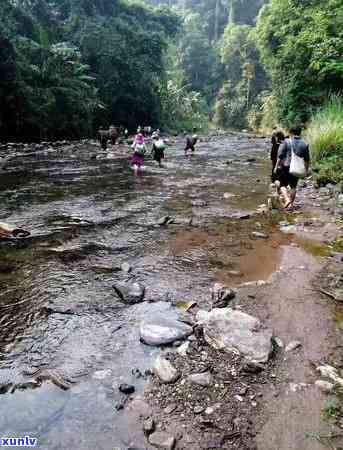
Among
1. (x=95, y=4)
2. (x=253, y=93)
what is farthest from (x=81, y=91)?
(x=253, y=93)

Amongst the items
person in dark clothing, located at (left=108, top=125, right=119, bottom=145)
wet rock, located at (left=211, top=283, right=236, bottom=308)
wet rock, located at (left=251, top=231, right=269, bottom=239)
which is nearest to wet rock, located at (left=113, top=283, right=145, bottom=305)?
wet rock, located at (left=211, top=283, right=236, bottom=308)

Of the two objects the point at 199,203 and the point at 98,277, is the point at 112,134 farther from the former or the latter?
the point at 98,277

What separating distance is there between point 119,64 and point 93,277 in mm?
30548

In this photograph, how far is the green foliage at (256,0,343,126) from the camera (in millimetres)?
18250

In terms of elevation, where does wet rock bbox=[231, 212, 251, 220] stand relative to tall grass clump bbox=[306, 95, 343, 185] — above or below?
below

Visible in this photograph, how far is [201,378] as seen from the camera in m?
3.26

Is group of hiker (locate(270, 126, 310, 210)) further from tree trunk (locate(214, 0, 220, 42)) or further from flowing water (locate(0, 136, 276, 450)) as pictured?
tree trunk (locate(214, 0, 220, 42))

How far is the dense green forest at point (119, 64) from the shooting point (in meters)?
20.5

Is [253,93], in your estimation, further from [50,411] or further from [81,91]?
[50,411]

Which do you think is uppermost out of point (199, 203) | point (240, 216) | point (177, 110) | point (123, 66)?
point (123, 66)

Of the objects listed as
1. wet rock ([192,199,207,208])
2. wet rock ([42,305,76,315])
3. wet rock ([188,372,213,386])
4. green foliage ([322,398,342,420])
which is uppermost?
green foliage ([322,398,342,420])

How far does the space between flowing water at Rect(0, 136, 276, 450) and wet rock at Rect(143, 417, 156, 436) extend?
0.17 m

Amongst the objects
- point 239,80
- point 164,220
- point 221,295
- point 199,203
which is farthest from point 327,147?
point 239,80

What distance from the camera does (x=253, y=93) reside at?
60.0 m
